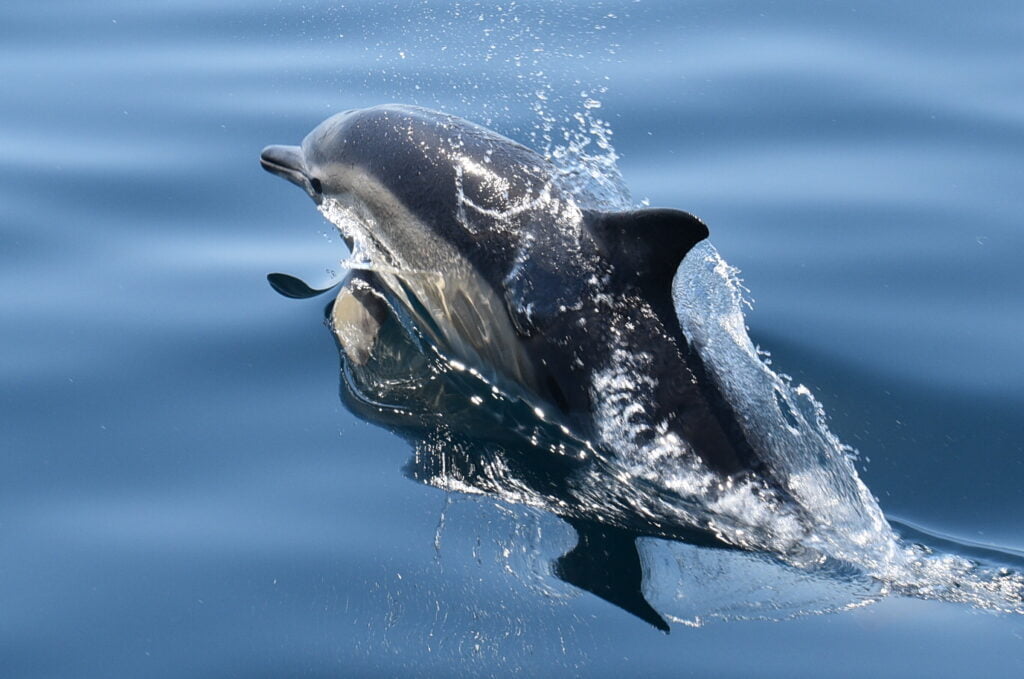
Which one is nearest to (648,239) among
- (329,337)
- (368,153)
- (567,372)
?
(567,372)

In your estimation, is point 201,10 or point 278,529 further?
point 201,10

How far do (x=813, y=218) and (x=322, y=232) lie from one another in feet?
8.90

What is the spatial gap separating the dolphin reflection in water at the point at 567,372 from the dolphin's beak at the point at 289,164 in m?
0.55

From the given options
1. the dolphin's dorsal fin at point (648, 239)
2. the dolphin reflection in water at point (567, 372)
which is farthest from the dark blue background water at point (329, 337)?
the dolphin's dorsal fin at point (648, 239)

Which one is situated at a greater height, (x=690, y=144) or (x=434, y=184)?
(x=690, y=144)

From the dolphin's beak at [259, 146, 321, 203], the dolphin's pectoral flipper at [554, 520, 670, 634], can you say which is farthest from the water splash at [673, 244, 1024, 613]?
the dolphin's beak at [259, 146, 321, 203]

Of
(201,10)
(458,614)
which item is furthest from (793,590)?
(201,10)

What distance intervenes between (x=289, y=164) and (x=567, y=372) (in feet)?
7.72

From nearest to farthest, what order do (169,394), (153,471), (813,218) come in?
(153,471)
(169,394)
(813,218)

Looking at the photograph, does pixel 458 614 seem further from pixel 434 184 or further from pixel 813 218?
pixel 813 218

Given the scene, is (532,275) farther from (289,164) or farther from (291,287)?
(289,164)

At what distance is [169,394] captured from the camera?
6.27 metres

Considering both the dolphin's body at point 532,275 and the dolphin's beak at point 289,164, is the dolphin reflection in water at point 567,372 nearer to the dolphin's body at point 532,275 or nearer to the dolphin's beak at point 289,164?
the dolphin's body at point 532,275

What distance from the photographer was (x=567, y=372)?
5875 millimetres
